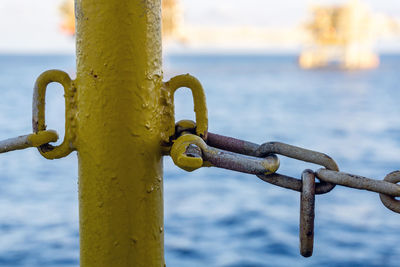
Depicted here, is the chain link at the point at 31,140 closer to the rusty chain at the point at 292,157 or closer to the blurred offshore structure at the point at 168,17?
the rusty chain at the point at 292,157

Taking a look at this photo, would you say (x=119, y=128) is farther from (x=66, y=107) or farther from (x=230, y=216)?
(x=230, y=216)

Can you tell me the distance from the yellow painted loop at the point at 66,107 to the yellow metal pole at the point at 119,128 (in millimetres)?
21

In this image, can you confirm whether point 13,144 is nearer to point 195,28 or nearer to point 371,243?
point 371,243

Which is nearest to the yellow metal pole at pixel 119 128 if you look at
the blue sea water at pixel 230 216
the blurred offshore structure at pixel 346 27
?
the blue sea water at pixel 230 216

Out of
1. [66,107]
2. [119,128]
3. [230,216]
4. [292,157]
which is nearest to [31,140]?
[66,107]

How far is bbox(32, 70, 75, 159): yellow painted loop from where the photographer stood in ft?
3.75

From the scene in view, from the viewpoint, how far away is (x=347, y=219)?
7.29 m

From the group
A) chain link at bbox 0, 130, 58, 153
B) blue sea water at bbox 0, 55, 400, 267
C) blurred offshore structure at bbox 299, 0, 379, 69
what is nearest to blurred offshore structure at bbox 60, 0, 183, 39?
blurred offshore structure at bbox 299, 0, 379, 69

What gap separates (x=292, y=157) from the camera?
3.60ft

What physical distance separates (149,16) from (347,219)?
268 inches

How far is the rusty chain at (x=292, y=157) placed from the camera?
1064 millimetres

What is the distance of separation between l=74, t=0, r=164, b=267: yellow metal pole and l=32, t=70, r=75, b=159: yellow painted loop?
0.02 metres

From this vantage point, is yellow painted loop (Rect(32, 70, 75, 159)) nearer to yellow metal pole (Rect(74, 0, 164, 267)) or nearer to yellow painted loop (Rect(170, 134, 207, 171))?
yellow metal pole (Rect(74, 0, 164, 267))

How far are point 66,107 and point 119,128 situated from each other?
0.52 ft
